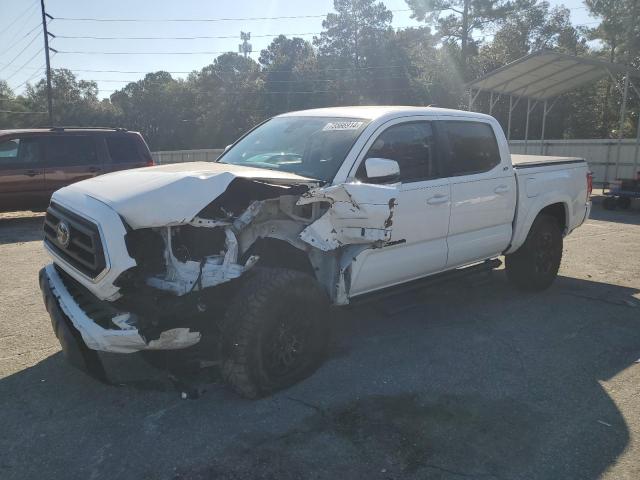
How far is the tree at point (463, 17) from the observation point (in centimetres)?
4009

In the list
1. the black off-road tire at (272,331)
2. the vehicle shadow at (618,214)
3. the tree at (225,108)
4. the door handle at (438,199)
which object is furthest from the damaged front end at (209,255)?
the tree at (225,108)

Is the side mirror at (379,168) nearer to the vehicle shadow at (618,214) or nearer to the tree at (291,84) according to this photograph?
the vehicle shadow at (618,214)

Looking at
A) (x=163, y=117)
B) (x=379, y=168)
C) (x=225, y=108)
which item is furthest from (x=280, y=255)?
(x=163, y=117)

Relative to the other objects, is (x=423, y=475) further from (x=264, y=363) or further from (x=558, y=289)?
(x=558, y=289)

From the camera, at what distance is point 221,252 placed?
143 inches

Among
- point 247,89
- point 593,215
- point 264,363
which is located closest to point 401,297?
point 264,363

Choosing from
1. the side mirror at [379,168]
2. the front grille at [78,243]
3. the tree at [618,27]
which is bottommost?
the front grille at [78,243]

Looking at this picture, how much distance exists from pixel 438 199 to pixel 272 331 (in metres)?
2.00

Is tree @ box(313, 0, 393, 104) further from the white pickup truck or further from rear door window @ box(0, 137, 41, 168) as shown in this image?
Answer: the white pickup truck

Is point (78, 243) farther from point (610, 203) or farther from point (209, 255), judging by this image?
point (610, 203)

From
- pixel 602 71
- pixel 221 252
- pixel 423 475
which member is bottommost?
pixel 423 475

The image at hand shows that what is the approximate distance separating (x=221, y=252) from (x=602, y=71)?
16.2 metres

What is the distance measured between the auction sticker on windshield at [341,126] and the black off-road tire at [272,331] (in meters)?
1.43

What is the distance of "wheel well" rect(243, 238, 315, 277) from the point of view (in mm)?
4004
